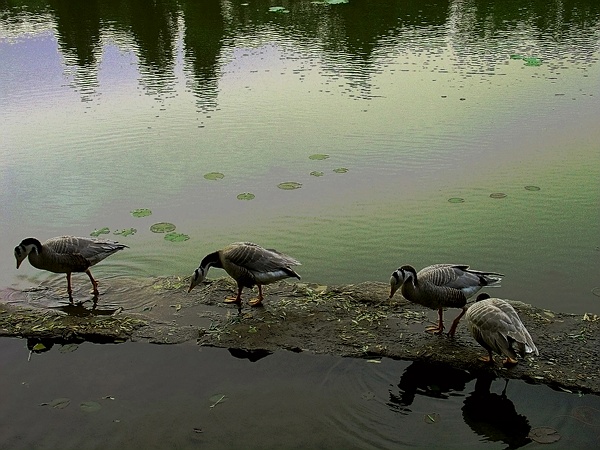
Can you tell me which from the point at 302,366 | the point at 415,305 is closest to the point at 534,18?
the point at 415,305

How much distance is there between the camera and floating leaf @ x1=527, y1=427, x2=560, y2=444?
16.8ft

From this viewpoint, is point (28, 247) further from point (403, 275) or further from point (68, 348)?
point (403, 275)

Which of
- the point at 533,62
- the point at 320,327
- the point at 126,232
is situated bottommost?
the point at 320,327

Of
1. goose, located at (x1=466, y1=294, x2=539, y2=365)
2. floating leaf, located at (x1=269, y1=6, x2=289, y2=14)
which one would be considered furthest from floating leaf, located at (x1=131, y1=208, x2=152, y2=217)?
floating leaf, located at (x1=269, y1=6, x2=289, y2=14)

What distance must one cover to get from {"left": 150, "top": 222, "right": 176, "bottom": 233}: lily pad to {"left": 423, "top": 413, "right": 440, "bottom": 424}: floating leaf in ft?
16.7

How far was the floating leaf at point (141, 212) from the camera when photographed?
981 centimetres

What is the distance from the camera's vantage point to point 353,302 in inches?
277

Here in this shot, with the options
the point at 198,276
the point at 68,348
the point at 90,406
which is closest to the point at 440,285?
the point at 198,276

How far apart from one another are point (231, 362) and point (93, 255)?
7.70 feet

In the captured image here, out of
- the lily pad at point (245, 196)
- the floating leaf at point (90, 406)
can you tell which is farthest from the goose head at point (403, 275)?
the lily pad at point (245, 196)

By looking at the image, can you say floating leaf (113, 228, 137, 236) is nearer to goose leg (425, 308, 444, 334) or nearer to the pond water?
the pond water

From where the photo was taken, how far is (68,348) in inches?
261

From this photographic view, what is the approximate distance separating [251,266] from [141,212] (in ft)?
11.7

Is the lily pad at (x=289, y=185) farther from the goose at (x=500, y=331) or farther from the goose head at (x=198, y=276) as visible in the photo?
the goose at (x=500, y=331)
